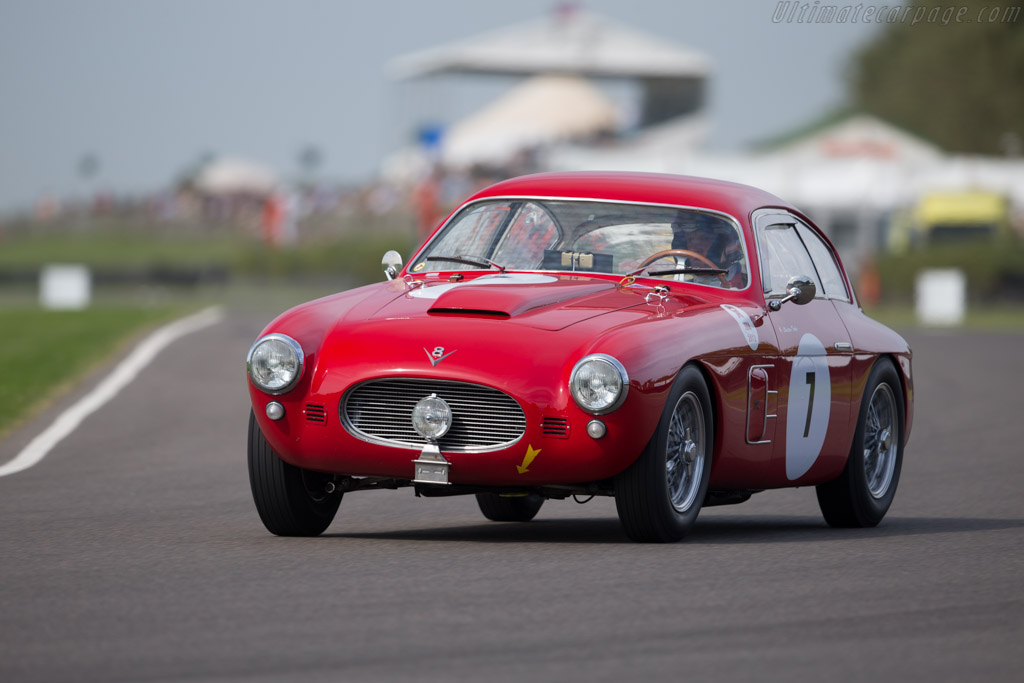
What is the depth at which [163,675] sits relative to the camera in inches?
189

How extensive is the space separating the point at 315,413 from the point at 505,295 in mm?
900

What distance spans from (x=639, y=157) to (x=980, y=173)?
9922 millimetres

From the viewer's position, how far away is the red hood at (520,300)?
7.28 metres

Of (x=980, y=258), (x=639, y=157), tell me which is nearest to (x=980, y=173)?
(x=639, y=157)

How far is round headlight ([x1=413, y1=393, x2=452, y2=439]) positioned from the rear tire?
1.59 metres

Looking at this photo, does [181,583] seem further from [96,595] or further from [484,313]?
[484,313]

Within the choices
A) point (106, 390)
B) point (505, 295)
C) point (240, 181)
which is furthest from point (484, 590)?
point (240, 181)

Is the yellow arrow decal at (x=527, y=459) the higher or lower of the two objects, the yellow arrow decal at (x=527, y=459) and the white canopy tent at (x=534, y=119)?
the lower

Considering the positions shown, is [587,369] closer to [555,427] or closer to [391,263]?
[555,427]

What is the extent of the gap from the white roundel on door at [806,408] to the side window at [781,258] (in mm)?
308

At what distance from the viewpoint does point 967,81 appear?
95.4 meters

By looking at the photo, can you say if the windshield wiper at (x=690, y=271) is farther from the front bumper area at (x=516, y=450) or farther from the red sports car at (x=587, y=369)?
the front bumper area at (x=516, y=450)

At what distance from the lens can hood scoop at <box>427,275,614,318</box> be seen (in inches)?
288

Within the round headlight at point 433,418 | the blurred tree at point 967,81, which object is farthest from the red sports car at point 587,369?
the blurred tree at point 967,81
